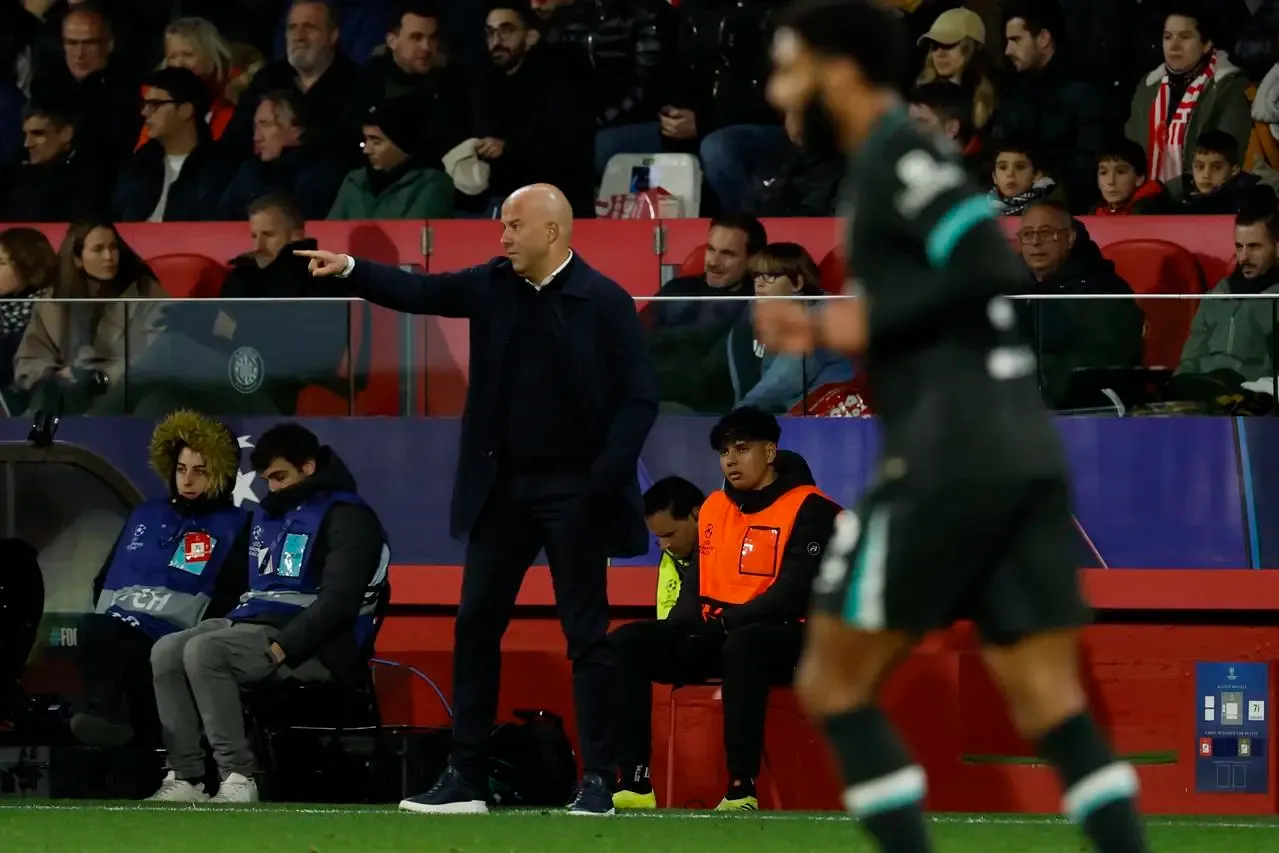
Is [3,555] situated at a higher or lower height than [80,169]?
lower

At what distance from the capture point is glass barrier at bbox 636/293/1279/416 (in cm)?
959

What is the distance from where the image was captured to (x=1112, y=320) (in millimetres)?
9648

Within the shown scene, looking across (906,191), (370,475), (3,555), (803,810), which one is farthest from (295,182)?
(906,191)

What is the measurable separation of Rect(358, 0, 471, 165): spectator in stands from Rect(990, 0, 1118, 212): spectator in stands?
118 inches

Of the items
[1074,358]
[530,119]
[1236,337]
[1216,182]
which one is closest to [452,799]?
[1074,358]

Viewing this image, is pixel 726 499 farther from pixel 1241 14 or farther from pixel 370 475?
pixel 1241 14

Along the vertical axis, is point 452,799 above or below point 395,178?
below

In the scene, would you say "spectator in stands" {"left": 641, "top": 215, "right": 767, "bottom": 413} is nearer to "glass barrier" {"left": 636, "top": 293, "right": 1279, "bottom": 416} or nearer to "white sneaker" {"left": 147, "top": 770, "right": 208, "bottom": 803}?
"glass barrier" {"left": 636, "top": 293, "right": 1279, "bottom": 416}

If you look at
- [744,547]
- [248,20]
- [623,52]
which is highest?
[248,20]

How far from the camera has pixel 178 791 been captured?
8797mm

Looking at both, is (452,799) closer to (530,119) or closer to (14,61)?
(530,119)

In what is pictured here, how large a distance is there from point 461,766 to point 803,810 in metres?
1.52

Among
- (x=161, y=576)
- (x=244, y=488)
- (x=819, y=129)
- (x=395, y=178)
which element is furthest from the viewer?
(x=395, y=178)

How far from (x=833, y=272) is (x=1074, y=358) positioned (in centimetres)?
152
